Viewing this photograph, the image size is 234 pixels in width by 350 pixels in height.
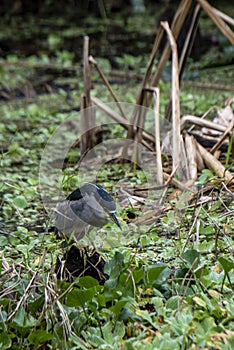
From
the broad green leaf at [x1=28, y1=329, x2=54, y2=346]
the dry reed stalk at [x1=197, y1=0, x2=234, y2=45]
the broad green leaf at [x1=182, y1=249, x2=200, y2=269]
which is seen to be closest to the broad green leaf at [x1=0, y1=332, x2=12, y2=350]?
the broad green leaf at [x1=28, y1=329, x2=54, y2=346]

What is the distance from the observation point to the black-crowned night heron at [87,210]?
2.45 meters

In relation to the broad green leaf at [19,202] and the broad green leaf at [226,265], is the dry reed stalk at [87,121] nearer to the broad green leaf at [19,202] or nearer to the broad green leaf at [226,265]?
the broad green leaf at [19,202]

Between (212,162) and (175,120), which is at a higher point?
(175,120)

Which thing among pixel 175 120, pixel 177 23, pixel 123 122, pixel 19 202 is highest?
pixel 177 23

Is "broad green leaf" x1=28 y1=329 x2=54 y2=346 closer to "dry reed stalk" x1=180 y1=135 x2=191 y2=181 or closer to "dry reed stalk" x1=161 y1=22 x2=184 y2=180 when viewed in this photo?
"dry reed stalk" x1=161 y1=22 x2=184 y2=180

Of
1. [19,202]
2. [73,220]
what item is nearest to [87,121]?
[19,202]

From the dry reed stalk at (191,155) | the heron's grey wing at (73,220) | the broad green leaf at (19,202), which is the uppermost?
the heron's grey wing at (73,220)

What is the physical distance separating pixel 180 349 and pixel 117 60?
13.1 feet

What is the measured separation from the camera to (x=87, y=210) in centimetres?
249

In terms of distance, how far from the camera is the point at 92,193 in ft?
8.14

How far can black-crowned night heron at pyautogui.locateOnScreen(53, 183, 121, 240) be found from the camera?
2453 millimetres

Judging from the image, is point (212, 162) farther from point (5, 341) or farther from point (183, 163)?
point (5, 341)

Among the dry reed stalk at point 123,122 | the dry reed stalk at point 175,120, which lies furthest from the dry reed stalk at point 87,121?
the dry reed stalk at point 175,120

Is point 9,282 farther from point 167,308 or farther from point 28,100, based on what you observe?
point 28,100
